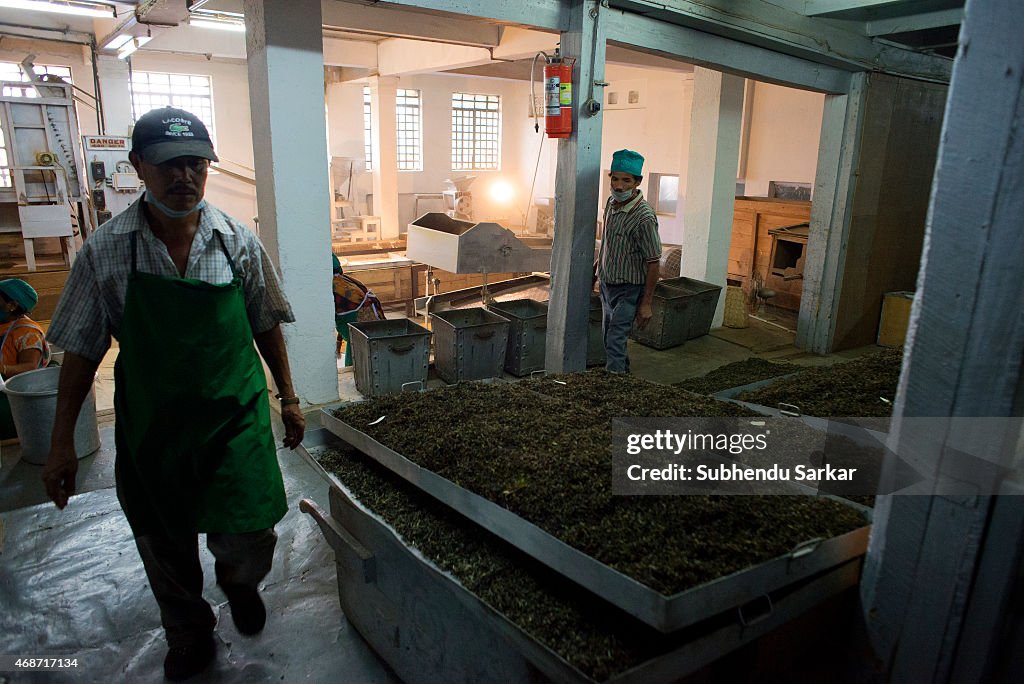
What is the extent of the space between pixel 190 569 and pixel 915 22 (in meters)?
6.17

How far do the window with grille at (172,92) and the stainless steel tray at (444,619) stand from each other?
12207 millimetres

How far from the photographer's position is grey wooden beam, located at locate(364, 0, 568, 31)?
3.85 metres

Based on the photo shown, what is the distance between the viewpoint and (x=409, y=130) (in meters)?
15.8

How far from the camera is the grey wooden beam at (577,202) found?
4.32 m

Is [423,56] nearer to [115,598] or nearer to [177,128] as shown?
[177,128]

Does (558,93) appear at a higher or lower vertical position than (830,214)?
higher

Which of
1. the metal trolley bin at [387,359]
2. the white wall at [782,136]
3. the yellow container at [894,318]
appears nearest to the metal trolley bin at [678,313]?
the yellow container at [894,318]

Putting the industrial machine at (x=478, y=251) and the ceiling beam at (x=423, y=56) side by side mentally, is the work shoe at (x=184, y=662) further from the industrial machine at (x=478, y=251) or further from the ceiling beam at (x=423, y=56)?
the ceiling beam at (x=423, y=56)

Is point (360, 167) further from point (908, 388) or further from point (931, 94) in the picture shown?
point (908, 388)

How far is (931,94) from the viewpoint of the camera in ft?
21.2

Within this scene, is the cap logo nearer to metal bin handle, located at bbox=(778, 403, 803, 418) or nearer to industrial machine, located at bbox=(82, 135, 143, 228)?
metal bin handle, located at bbox=(778, 403, 803, 418)

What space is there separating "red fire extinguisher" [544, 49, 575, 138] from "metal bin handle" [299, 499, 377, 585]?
2.94m

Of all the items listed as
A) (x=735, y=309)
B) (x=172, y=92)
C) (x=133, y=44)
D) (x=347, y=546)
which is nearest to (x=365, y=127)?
(x=172, y=92)

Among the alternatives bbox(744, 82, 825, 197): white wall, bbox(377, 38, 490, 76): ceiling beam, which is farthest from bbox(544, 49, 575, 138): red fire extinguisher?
bbox(744, 82, 825, 197): white wall
